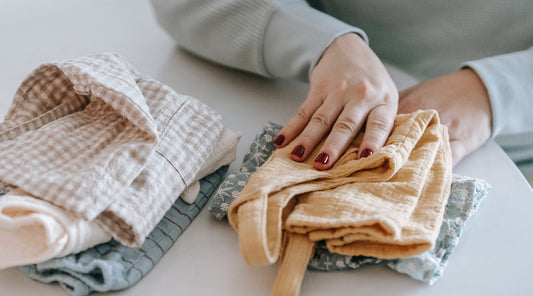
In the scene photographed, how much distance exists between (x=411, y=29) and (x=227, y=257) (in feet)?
1.72

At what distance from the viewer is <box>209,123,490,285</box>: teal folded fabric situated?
470mm

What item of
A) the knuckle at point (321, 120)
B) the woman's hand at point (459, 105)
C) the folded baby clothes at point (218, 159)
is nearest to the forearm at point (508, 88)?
the woman's hand at point (459, 105)

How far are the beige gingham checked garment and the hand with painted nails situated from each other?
107 mm

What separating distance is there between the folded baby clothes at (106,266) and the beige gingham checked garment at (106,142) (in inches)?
0.9

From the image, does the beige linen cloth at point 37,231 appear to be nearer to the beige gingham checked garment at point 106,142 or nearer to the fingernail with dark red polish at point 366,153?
the beige gingham checked garment at point 106,142

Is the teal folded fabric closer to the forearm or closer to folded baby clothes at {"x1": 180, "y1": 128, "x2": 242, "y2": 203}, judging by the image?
folded baby clothes at {"x1": 180, "y1": 128, "x2": 242, "y2": 203}

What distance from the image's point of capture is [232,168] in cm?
62

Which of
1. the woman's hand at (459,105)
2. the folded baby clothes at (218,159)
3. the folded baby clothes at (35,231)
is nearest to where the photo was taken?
the folded baby clothes at (35,231)

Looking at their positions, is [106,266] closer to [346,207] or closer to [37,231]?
[37,231]

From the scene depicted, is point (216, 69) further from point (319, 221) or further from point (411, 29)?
point (319, 221)

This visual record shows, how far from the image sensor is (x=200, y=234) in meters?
0.53

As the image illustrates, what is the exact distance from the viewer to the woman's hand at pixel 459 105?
0.66 meters

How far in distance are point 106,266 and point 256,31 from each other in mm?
475

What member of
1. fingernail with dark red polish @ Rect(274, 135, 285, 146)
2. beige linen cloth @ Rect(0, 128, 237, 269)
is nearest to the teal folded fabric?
fingernail with dark red polish @ Rect(274, 135, 285, 146)
